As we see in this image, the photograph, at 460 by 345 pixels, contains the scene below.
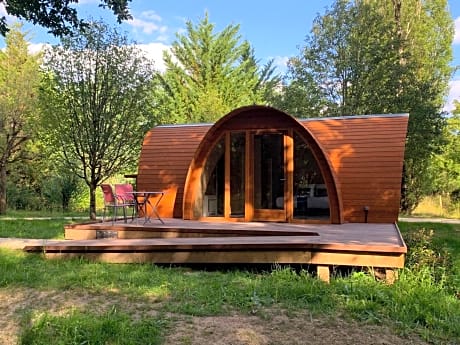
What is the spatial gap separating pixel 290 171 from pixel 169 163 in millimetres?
2689

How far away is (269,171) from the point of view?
8133 mm

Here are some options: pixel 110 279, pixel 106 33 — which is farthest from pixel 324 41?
pixel 110 279

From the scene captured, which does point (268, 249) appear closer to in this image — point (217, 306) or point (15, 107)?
point (217, 306)

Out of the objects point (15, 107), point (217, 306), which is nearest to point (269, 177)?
point (217, 306)

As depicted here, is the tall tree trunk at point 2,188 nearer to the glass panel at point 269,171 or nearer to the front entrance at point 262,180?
the front entrance at point 262,180

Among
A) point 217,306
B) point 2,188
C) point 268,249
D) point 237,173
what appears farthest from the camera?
point 2,188

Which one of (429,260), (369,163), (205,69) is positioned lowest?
(429,260)

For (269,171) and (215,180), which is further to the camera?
(215,180)

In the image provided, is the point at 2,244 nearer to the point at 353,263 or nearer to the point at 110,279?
the point at 110,279

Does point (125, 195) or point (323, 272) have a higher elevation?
point (125, 195)

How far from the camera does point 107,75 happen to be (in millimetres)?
11148

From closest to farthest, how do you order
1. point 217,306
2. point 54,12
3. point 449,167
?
point 217,306 → point 54,12 → point 449,167

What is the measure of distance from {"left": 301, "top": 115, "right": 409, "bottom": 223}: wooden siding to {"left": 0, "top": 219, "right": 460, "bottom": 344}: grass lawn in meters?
2.52

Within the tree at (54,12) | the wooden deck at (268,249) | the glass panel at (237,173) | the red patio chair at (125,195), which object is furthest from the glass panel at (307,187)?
the tree at (54,12)
